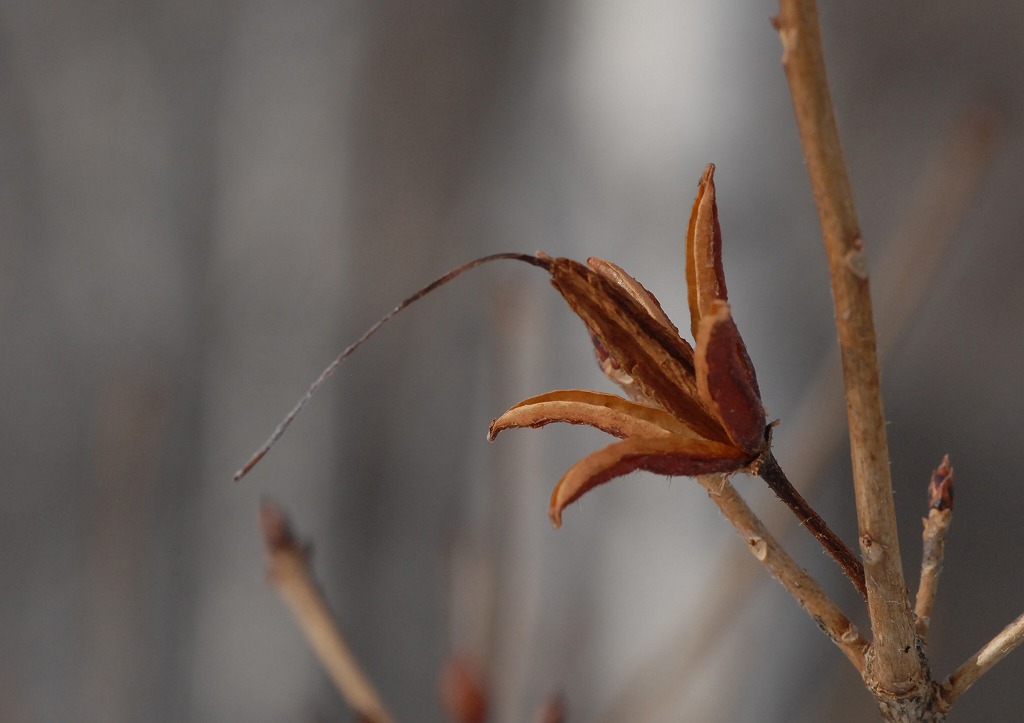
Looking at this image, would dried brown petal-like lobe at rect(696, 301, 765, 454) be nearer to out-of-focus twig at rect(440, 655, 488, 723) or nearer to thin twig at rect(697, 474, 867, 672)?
thin twig at rect(697, 474, 867, 672)

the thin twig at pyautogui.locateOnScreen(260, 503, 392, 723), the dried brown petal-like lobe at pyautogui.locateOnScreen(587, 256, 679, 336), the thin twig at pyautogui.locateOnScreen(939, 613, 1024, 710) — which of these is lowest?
the thin twig at pyautogui.locateOnScreen(939, 613, 1024, 710)

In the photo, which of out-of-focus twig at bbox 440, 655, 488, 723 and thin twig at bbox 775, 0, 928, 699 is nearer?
thin twig at bbox 775, 0, 928, 699

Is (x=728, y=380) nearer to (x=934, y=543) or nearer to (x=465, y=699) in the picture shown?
(x=934, y=543)

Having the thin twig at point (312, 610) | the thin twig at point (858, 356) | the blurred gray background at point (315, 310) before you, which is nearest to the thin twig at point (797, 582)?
the thin twig at point (858, 356)

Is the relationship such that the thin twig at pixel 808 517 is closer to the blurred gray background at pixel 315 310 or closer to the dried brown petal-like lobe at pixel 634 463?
the dried brown petal-like lobe at pixel 634 463

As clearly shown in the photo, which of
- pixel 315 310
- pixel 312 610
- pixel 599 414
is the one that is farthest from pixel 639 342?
pixel 315 310

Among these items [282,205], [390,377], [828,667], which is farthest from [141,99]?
[828,667]

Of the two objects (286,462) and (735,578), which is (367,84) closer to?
(286,462)

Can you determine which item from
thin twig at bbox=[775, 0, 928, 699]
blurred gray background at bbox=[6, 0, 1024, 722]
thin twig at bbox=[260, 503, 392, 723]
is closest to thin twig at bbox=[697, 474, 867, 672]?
thin twig at bbox=[775, 0, 928, 699]
